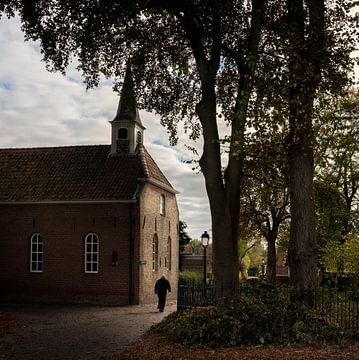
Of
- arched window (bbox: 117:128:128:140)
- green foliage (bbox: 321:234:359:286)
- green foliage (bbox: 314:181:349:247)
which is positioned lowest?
green foliage (bbox: 321:234:359:286)

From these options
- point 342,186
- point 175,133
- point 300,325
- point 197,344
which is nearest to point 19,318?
point 175,133

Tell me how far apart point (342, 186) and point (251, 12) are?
27597mm

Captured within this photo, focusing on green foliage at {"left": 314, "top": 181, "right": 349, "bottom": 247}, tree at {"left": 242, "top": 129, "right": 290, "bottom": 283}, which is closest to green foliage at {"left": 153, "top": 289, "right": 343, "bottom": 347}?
tree at {"left": 242, "top": 129, "right": 290, "bottom": 283}

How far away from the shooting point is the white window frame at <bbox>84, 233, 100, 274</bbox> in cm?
2928

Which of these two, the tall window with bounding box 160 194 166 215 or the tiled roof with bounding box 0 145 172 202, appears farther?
the tall window with bounding box 160 194 166 215

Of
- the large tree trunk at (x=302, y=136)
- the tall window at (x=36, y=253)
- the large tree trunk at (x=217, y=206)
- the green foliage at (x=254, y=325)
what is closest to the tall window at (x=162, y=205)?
the tall window at (x=36, y=253)

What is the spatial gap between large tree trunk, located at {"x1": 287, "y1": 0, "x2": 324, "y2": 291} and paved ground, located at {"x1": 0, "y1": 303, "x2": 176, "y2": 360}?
4840 millimetres

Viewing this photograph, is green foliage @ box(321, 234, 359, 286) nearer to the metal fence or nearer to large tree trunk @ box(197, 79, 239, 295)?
the metal fence

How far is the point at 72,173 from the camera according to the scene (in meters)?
31.2

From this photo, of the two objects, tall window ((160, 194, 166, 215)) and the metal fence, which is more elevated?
tall window ((160, 194, 166, 215))

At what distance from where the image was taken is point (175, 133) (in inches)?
794

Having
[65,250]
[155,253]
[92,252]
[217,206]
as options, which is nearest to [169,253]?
[155,253]

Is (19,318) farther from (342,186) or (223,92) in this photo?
(342,186)

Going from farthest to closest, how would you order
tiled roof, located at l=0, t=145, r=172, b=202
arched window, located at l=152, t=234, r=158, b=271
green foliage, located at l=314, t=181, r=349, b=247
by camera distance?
green foliage, located at l=314, t=181, r=349, b=247
arched window, located at l=152, t=234, r=158, b=271
tiled roof, located at l=0, t=145, r=172, b=202
